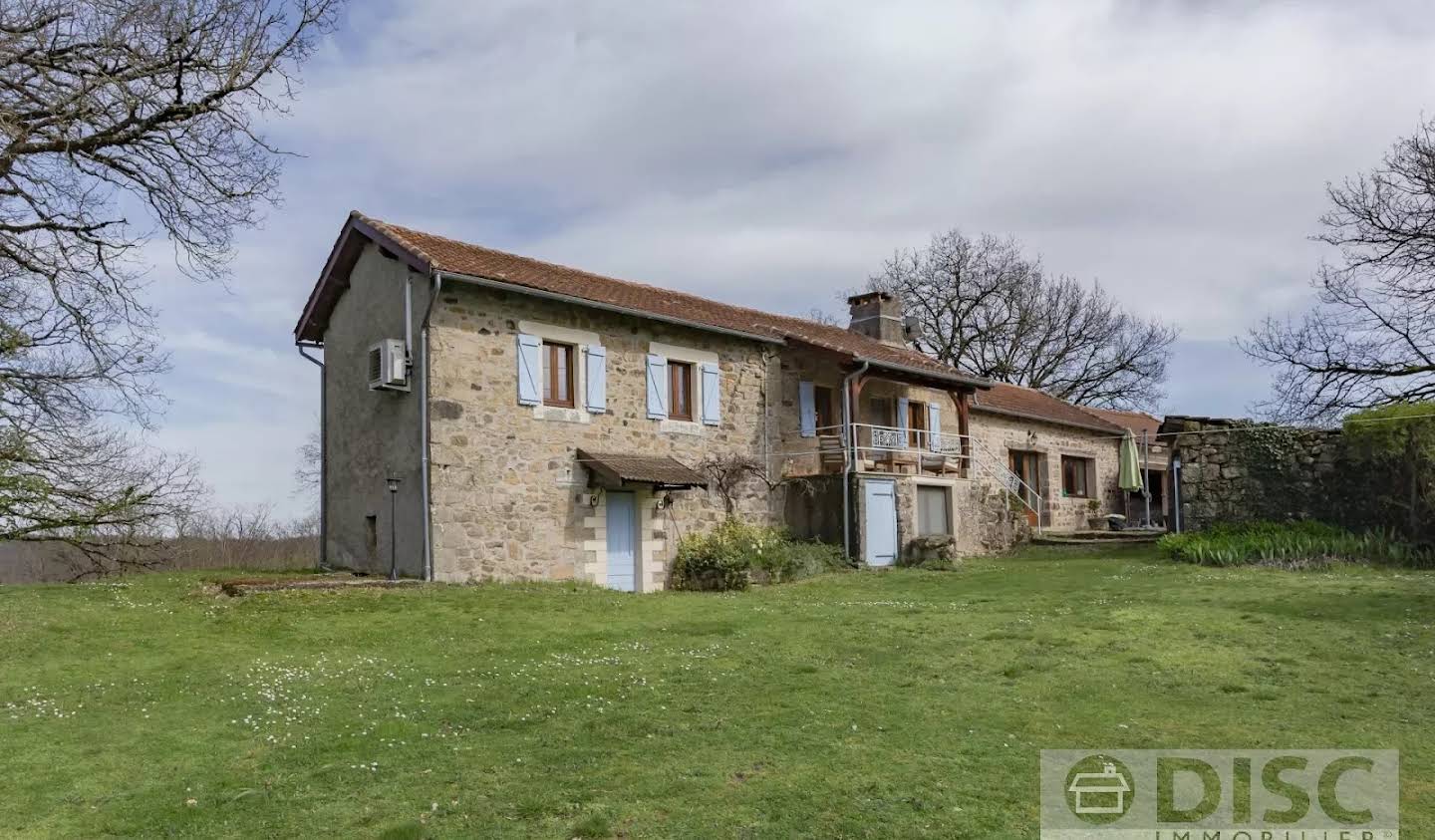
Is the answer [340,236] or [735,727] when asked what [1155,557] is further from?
[340,236]

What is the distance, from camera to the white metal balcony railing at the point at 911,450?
791 inches

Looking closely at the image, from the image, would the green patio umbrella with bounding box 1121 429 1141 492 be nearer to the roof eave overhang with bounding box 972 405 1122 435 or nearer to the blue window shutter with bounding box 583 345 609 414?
the roof eave overhang with bounding box 972 405 1122 435

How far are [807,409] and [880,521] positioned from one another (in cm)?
289

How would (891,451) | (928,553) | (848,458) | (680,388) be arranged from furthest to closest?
1. (891,451)
2. (928,553)
3. (848,458)
4. (680,388)

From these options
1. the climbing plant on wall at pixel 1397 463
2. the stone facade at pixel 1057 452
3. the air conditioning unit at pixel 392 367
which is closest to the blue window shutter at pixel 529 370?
the air conditioning unit at pixel 392 367

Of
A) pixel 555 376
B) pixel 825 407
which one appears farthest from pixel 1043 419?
pixel 555 376

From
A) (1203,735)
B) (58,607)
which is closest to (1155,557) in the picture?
(1203,735)

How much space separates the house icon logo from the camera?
5.27 metres

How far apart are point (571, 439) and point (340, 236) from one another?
17.0ft

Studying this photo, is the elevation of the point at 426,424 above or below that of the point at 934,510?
above

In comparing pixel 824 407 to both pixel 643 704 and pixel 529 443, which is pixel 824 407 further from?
pixel 643 704

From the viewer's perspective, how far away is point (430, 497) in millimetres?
14508

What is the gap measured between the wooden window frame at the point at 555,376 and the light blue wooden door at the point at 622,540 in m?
1.78

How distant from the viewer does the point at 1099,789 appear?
558cm
